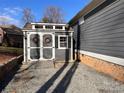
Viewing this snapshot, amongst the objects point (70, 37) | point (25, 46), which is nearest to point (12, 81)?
point (25, 46)

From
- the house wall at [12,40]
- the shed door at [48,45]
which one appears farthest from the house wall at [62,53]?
the house wall at [12,40]

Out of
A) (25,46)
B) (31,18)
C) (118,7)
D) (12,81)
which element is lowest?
(12,81)

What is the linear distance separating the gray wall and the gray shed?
320 cm

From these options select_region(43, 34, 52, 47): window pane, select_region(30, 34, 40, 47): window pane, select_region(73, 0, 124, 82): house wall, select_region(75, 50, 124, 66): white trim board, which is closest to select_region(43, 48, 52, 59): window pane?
select_region(43, 34, 52, 47): window pane

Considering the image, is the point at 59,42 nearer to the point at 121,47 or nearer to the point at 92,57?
the point at 92,57

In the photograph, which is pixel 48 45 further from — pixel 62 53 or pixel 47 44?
pixel 62 53

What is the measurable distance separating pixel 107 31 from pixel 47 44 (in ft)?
24.7

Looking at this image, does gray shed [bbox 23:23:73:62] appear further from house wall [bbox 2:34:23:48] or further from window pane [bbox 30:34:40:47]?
house wall [bbox 2:34:23:48]

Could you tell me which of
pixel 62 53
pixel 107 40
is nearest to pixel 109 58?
pixel 107 40

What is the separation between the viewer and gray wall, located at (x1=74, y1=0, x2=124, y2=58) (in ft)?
27.7

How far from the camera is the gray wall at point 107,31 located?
8.43m

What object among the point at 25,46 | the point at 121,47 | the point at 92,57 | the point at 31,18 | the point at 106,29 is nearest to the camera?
the point at 121,47

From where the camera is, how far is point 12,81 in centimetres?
877

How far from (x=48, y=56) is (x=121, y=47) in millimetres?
9101
